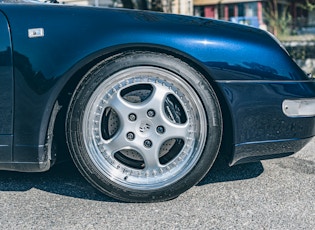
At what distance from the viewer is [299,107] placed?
243 centimetres

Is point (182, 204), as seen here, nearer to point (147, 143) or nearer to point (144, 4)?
point (147, 143)

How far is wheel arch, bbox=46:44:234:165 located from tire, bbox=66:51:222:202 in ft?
0.12

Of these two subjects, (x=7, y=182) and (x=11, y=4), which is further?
(x=7, y=182)

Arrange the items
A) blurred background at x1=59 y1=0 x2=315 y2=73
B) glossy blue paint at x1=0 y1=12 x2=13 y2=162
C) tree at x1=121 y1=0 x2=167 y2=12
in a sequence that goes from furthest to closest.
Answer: tree at x1=121 y1=0 x2=167 y2=12 → blurred background at x1=59 y1=0 x2=315 y2=73 → glossy blue paint at x1=0 y1=12 x2=13 y2=162

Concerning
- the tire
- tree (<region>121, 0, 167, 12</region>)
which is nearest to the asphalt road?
the tire

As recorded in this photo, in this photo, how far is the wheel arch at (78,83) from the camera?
91.3 inches

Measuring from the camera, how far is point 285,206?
7.66ft

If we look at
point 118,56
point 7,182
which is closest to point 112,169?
point 118,56

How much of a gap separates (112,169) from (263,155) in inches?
35.5

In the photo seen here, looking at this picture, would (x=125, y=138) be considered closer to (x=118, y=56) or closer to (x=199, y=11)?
(x=118, y=56)

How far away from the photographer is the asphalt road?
2158mm

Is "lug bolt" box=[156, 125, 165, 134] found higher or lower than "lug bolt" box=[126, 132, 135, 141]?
higher

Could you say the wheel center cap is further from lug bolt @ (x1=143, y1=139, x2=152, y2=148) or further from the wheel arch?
the wheel arch

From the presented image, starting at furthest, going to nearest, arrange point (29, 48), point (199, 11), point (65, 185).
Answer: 1. point (199, 11)
2. point (65, 185)
3. point (29, 48)
